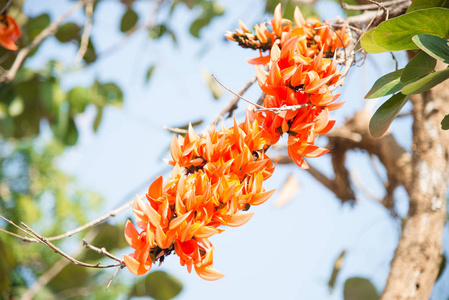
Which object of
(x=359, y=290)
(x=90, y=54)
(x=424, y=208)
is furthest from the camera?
(x=90, y=54)

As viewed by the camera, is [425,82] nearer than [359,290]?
Yes

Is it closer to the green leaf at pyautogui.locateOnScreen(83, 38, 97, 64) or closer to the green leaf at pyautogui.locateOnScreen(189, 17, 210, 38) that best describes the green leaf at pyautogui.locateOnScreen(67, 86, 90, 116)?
the green leaf at pyautogui.locateOnScreen(83, 38, 97, 64)

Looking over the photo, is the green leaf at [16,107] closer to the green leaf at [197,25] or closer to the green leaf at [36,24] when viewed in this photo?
the green leaf at [36,24]

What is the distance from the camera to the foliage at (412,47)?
41cm

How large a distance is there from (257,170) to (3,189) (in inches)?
214

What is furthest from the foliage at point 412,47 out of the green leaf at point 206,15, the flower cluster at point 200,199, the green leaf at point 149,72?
the green leaf at point 149,72

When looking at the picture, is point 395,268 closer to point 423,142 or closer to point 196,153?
point 423,142

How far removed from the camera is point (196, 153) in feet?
1.43

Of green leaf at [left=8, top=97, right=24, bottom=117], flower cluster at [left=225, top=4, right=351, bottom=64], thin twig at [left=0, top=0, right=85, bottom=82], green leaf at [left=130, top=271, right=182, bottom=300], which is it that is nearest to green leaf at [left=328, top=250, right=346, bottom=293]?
green leaf at [left=130, top=271, right=182, bottom=300]

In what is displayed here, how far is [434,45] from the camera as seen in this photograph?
41 cm

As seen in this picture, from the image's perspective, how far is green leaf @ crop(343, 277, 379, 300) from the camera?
3.10ft

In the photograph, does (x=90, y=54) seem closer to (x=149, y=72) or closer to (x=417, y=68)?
(x=149, y=72)

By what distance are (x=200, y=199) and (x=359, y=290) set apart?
2.36 ft

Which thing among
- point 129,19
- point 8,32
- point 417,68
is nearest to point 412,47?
point 417,68
